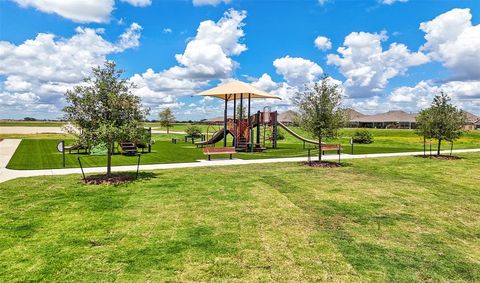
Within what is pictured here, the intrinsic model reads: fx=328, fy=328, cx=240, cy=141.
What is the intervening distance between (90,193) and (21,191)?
2047mm

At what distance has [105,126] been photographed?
1101cm

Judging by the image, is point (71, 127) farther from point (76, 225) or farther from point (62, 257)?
point (62, 257)

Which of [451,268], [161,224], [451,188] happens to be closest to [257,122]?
[451,188]

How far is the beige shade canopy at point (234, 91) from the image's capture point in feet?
78.9

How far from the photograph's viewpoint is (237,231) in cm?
668

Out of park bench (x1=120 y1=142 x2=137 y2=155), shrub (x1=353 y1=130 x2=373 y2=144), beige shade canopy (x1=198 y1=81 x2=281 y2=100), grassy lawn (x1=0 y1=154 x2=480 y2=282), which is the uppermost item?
beige shade canopy (x1=198 y1=81 x2=281 y2=100)

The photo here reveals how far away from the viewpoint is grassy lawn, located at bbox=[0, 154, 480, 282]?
16.3 feet

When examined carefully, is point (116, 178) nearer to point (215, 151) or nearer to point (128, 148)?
point (215, 151)

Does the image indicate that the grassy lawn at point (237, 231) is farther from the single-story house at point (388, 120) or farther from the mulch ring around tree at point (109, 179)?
the single-story house at point (388, 120)

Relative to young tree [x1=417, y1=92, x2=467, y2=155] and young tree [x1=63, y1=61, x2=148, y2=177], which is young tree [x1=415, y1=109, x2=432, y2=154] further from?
young tree [x1=63, y1=61, x2=148, y2=177]

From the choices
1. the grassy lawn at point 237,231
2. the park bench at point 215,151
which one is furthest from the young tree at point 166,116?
the grassy lawn at point 237,231

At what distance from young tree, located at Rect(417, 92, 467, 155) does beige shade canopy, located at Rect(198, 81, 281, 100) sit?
1084cm

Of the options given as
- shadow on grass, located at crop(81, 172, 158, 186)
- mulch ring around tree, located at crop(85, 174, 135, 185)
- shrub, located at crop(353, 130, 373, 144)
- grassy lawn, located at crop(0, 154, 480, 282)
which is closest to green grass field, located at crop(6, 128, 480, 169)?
shrub, located at crop(353, 130, 373, 144)

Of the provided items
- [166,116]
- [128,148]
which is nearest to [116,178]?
[128,148]
